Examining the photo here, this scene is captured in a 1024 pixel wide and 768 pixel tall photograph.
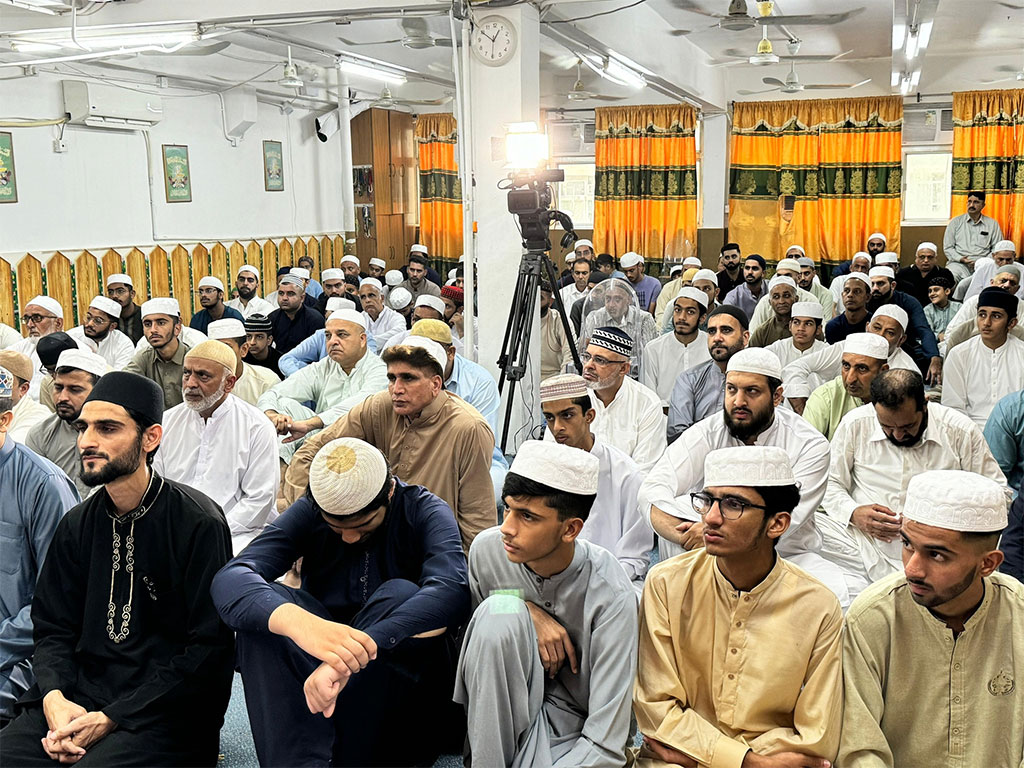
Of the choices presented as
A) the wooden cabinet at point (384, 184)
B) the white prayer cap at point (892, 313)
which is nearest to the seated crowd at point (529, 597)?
the white prayer cap at point (892, 313)

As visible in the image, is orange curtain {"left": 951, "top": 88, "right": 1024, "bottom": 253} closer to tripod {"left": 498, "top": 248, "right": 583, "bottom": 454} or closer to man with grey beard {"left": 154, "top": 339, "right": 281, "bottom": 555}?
tripod {"left": 498, "top": 248, "right": 583, "bottom": 454}

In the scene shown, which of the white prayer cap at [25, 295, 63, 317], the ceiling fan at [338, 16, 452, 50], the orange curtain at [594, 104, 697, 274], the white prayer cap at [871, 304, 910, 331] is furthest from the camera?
the orange curtain at [594, 104, 697, 274]

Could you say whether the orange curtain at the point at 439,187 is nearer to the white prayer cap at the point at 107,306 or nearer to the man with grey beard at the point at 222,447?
the white prayer cap at the point at 107,306

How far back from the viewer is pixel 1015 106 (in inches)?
418

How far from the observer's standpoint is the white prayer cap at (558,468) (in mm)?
2105

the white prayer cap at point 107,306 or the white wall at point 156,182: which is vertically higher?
the white wall at point 156,182

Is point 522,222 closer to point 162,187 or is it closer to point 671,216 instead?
point 162,187

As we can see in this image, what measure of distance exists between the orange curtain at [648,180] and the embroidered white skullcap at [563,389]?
8835 mm

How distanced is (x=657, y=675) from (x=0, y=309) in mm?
6738

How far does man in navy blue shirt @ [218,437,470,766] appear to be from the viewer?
6.85 ft

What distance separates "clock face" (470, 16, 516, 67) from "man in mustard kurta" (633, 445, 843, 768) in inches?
145

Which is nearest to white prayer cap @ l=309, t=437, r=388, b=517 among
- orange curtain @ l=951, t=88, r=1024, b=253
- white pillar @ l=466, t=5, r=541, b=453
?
white pillar @ l=466, t=5, r=541, b=453

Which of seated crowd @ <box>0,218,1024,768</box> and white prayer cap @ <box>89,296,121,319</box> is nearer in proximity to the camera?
seated crowd @ <box>0,218,1024,768</box>

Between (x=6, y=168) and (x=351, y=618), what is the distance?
617cm
